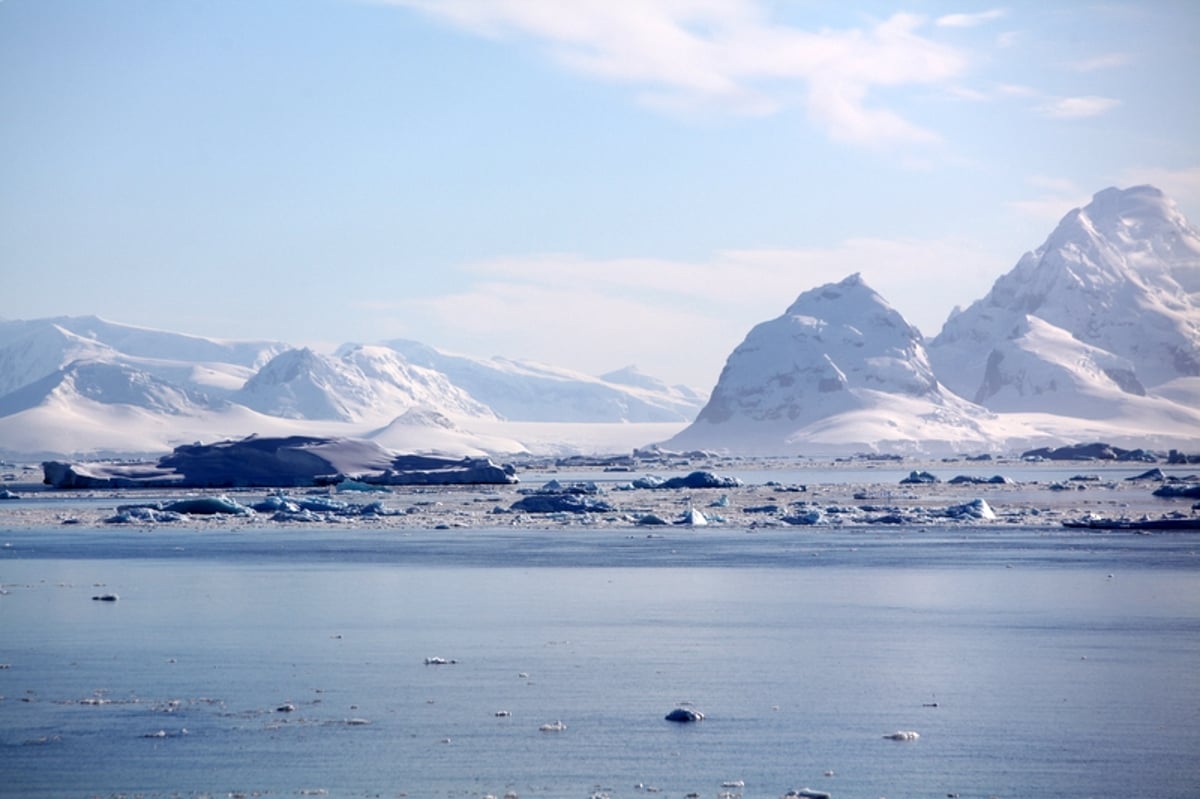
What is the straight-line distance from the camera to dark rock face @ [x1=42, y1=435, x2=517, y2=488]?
207 feet

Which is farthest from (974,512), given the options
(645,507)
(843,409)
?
(843,409)

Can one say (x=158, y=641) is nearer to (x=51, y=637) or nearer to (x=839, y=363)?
(x=51, y=637)

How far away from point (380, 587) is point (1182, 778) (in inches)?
562

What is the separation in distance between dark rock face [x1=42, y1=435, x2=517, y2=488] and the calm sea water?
1472 inches

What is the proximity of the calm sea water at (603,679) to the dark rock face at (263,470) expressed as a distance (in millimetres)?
37388

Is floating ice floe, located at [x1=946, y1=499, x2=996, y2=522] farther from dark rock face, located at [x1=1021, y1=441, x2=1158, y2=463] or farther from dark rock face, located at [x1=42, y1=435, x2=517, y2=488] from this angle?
dark rock face, located at [x1=1021, y1=441, x2=1158, y2=463]

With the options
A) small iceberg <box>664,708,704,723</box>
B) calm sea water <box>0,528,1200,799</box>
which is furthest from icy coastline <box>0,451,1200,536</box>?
small iceberg <box>664,708,704,723</box>

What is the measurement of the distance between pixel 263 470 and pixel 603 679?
51400 millimetres

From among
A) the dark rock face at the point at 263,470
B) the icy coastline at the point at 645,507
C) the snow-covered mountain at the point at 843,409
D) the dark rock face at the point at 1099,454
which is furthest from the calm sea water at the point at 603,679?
the snow-covered mountain at the point at 843,409

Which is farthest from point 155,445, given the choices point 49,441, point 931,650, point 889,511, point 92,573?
point 931,650

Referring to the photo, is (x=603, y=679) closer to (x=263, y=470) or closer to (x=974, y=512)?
(x=974, y=512)

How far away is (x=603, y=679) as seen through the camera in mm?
14234

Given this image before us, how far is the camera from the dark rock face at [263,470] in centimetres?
6319

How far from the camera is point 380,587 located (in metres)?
22.7
